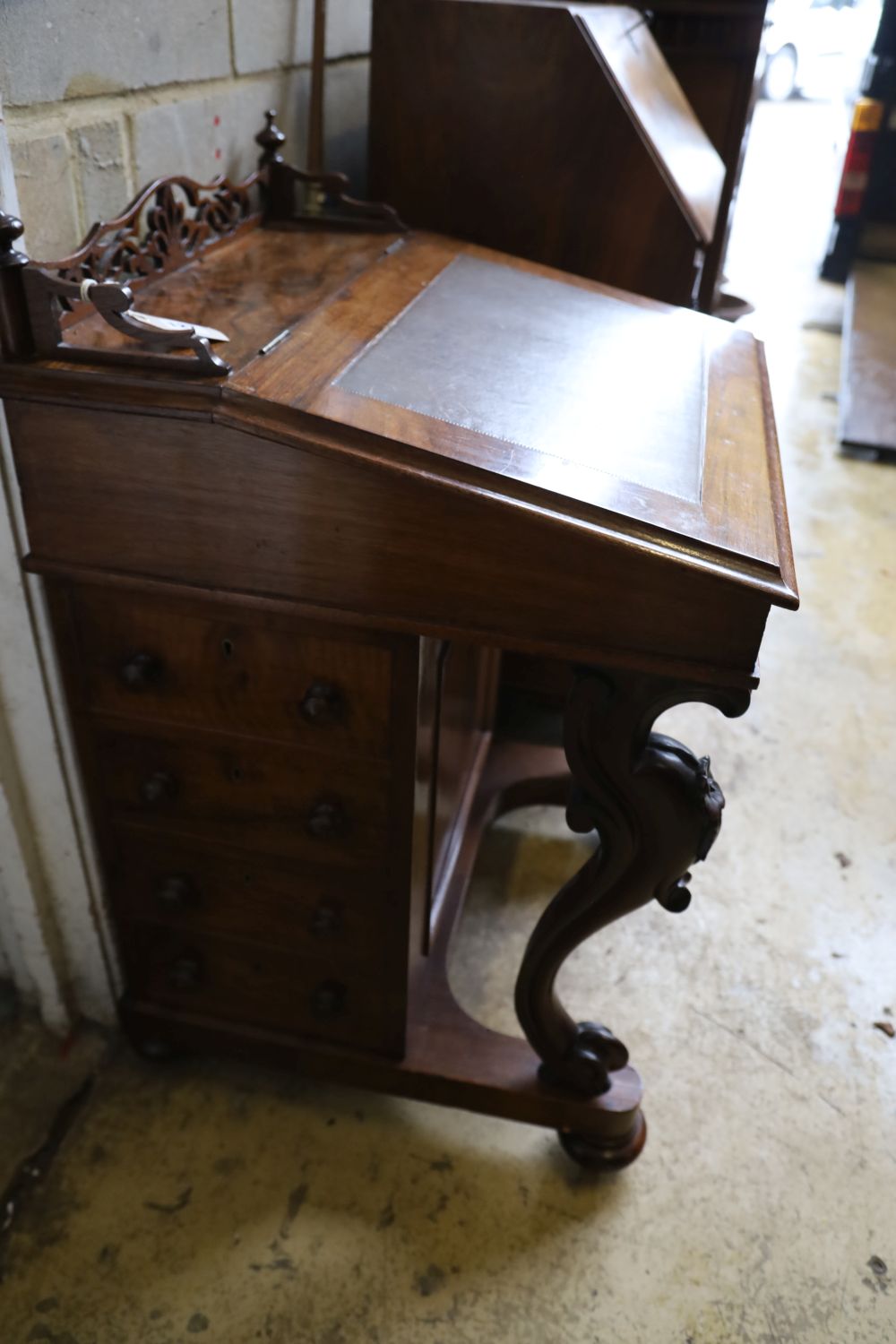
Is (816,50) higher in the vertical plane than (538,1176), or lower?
higher

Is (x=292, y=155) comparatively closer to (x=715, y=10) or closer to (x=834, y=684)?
(x=715, y=10)

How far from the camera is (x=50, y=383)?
3.13 ft

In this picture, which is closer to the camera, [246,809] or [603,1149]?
[246,809]

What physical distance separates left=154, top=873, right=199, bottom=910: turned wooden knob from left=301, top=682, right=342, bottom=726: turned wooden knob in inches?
14.5


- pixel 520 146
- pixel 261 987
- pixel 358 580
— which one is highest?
pixel 520 146

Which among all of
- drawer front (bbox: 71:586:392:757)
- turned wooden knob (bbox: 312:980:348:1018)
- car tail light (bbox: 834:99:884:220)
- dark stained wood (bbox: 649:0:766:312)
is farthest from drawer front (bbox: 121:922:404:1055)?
car tail light (bbox: 834:99:884:220)

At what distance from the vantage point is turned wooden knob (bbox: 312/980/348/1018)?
1366mm

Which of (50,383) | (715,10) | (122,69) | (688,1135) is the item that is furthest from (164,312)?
(715,10)

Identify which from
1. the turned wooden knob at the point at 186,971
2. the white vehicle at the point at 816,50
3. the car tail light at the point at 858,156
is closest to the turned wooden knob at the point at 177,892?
the turned wooden knob at the point at 186,971

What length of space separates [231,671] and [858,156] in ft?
18.9

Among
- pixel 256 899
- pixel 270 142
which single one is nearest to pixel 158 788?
pixel 256 899

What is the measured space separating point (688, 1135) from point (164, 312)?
53.3 inches

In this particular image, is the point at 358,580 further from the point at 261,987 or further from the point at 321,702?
the point at 261,987

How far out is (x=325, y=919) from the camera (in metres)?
1.30
